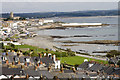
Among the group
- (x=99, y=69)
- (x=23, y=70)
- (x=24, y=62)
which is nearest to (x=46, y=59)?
(x=24, y=62)

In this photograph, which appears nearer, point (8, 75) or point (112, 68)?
point (8, 75)

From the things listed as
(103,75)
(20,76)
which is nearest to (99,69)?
(103,75)

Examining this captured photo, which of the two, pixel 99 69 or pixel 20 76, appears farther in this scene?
pixel 99 69

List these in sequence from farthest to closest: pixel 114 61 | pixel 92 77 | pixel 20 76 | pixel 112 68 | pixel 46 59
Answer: pixel 114 61
pixel 46 59
pixel 112 68
pixel 92 77
pixel 20 76

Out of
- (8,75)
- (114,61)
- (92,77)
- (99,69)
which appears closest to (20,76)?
(8,75)

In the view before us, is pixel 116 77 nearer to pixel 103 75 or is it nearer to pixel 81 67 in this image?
pixel 103 75

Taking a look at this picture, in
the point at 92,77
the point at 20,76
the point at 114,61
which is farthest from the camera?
the point at 114,61

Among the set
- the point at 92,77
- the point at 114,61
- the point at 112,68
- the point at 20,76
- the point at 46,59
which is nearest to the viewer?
the point at 20,76

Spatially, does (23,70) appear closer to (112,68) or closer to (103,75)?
(103,75)

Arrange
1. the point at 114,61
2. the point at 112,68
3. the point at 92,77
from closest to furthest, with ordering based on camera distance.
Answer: the point at 92,77, the point at 112,68, the point at 114,61
